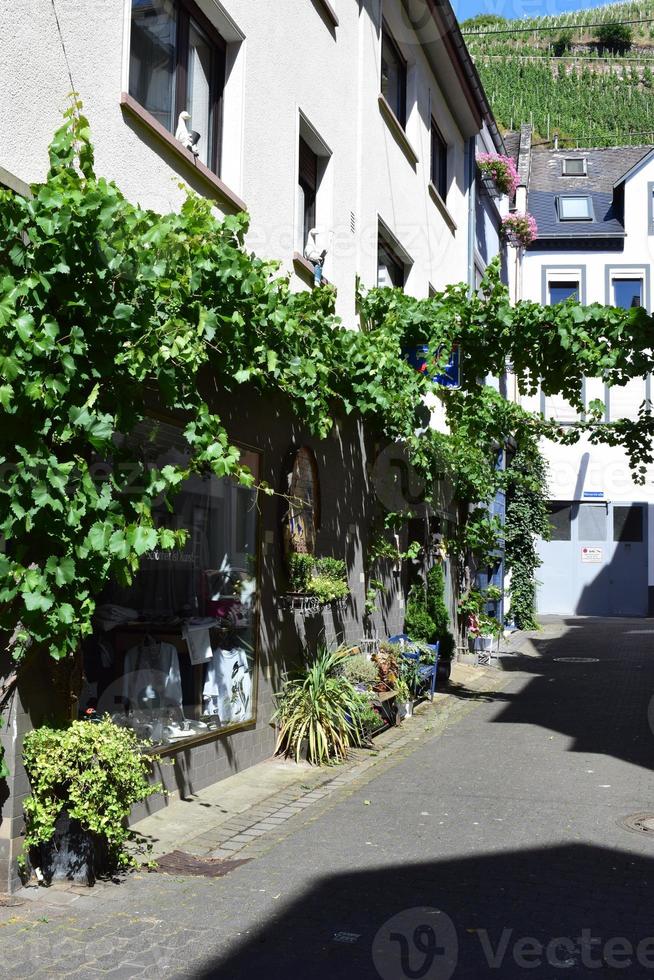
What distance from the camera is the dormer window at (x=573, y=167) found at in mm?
34594

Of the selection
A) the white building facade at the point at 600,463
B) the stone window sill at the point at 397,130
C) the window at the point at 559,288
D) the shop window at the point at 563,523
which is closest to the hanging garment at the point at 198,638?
the stone window sill at the point at 397,130

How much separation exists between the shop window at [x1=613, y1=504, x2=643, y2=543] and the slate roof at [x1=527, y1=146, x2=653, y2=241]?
7.92 m

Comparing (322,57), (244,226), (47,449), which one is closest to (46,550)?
(47,449)

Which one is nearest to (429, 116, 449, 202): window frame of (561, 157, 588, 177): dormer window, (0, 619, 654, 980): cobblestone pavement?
(0, 619, 654, 980): cobblestone pavement

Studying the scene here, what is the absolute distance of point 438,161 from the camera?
17938mm

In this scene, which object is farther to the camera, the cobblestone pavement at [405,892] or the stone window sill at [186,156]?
the stone window sill at [186,156]

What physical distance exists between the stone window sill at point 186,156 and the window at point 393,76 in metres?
6.46

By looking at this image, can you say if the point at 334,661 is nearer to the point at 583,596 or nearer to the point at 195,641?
the point at 195,641

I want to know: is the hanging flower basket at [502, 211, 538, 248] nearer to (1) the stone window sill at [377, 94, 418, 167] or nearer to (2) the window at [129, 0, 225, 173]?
(1) the stone window sill at [377, 94, 418, 167]

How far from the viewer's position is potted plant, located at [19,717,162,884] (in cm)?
553

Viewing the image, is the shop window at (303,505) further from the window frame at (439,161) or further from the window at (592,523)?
the window at (592,523)

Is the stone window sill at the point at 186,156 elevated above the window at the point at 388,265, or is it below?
Answer: below

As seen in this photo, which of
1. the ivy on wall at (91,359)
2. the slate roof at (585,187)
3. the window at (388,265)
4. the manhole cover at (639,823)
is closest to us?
the ivy on wall at (91,359)

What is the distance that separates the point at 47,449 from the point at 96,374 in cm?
49
